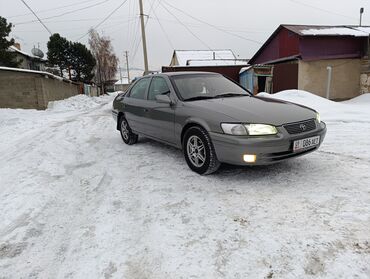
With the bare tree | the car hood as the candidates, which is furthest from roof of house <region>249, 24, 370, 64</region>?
the bare tree

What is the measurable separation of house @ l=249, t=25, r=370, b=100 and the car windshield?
12.3 m

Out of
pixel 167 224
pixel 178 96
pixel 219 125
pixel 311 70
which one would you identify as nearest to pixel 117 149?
pixel 178 96

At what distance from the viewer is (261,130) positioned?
3.54 meters

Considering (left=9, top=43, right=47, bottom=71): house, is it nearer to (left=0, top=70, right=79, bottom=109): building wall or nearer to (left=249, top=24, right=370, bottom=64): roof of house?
(left=0, top=70, right=79, bottom=109): building wall

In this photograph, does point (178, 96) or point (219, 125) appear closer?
point (219, 125)

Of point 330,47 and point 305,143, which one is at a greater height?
point 330,47

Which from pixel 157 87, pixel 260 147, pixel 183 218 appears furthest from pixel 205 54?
pixel 183 218

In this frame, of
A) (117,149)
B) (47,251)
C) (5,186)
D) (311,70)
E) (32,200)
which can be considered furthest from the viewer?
(311,70)

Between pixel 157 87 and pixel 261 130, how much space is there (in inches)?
95.4

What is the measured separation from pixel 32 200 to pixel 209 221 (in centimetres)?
219

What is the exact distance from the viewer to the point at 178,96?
181 inches

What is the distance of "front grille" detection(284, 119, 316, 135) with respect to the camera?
363 cm

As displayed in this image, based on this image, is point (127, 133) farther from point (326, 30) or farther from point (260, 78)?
point (326, 30)

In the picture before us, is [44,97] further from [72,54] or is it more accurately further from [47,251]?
[72,54]
